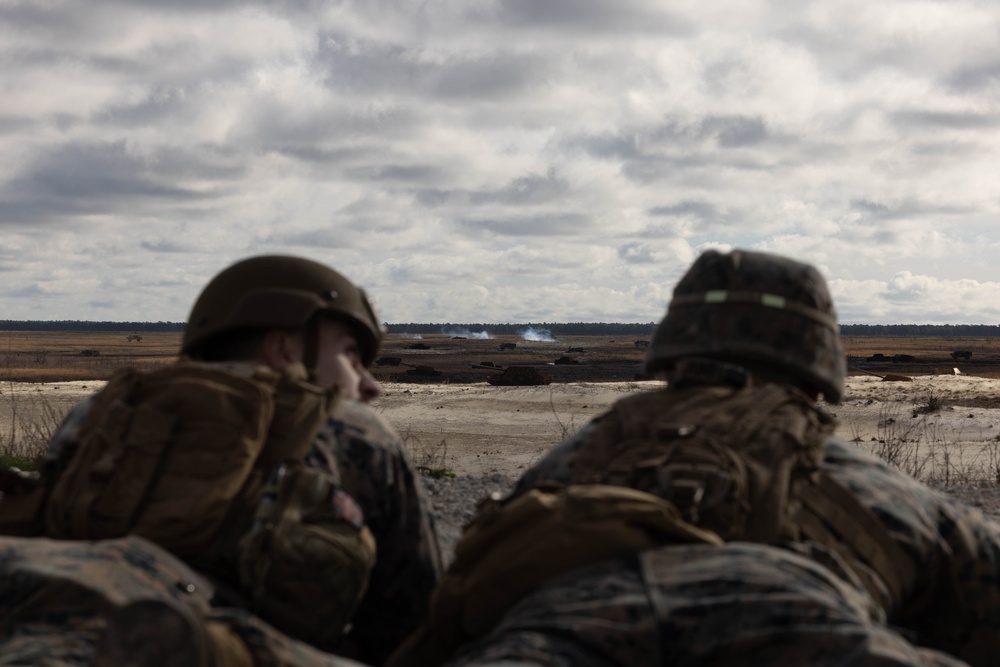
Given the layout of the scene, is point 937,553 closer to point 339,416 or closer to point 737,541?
point 737,541

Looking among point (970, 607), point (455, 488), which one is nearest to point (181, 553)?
point (970, 607)

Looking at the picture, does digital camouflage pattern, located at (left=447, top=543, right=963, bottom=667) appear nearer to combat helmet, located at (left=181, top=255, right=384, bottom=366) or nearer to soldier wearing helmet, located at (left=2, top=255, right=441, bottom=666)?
soldier wearing helmet, located at (left=2, top=255, right=441, bottom=666)

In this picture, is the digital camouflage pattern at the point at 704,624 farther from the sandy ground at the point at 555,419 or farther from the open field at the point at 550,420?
the sandy ground at the point at 555,419

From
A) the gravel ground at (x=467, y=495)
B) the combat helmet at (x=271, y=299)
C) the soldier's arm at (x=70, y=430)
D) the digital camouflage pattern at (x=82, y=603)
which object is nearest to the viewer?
the digital camouflage pattern at (x=82, y=603)

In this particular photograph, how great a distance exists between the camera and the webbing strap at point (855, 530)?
10.3ft

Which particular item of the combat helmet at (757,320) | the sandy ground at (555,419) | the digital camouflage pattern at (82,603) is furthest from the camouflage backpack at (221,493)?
the sandy ground at (555,419)

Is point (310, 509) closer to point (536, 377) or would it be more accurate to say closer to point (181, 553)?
point (181, 553)

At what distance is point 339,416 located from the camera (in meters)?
3.60

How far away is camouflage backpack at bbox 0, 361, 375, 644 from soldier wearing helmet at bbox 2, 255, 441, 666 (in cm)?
5

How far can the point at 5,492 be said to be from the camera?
3.55m

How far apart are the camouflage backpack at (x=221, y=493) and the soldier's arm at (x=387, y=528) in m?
0.21

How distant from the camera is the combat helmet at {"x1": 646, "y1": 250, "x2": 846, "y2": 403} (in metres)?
3.69

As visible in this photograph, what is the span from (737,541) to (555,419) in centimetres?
1816

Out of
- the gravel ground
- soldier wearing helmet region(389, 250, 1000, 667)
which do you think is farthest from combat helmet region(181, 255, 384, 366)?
the gravel ground
